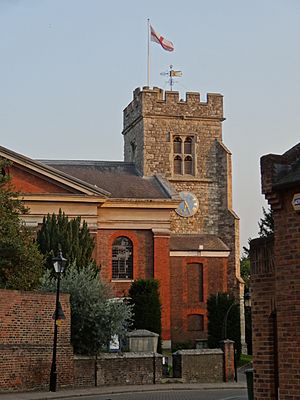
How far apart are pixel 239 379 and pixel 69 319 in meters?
10.6

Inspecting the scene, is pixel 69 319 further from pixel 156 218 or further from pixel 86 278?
pixel 156 218

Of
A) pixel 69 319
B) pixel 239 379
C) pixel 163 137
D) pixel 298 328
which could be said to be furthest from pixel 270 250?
pixel 163 137

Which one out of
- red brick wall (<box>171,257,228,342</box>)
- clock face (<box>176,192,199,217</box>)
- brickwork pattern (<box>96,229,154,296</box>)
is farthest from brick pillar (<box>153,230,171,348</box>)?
clock face (<box>176,192,199,217</box>)

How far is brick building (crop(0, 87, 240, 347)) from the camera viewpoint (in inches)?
1820

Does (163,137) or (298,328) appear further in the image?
(163,137)

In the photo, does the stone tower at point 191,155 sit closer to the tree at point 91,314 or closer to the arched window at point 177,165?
the arched window at point 177,165

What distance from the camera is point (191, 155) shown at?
186 ft

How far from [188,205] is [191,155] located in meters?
3.92

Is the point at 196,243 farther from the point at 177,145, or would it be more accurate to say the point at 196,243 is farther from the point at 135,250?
the point at 177,145

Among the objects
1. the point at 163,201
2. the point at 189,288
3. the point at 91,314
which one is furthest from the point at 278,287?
the point at 189,288

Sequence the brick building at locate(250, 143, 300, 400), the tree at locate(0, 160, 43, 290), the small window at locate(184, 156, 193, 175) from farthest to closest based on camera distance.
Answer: the small window at locate(184, 156, 193, 175) < the tree at locate(0, 160, 43, 290) < the brick building at locate(250, 143, 300, 400)

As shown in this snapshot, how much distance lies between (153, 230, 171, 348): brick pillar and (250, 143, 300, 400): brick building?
116 ft

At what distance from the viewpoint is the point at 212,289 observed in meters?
51.6

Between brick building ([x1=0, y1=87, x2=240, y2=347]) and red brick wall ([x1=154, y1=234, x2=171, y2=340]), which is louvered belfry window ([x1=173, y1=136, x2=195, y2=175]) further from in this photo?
red brick wall ([x1=154, y1=234, x2=171, y2=340])
